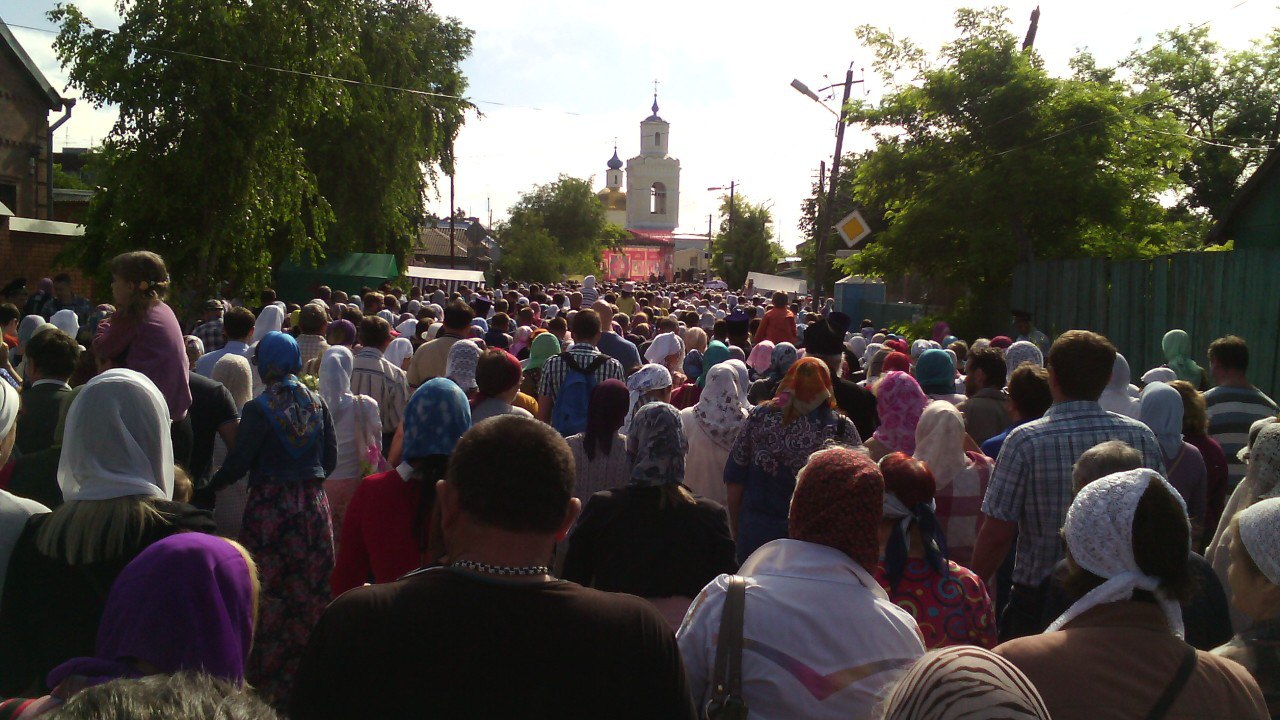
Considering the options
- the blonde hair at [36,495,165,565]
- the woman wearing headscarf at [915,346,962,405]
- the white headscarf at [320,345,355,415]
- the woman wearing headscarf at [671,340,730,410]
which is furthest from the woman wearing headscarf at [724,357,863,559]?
the woman wearing headscarf at [671,340,730,410]

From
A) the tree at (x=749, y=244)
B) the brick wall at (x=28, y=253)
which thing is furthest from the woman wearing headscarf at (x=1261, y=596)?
the tree at (x=749, y=244)

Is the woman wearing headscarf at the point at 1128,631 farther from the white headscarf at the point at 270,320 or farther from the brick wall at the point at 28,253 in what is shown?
the brick wall at the point at 28,253

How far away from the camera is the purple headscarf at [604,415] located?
555cm

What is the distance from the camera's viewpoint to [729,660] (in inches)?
112

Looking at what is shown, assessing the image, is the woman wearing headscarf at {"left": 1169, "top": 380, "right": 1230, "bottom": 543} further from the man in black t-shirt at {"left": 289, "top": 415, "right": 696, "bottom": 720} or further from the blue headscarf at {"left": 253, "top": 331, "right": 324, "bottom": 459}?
the man in black t-shirt at {"left": 289, "top": 415, "right": 696, "bottom": 720}

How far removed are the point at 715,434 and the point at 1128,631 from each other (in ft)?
11.9

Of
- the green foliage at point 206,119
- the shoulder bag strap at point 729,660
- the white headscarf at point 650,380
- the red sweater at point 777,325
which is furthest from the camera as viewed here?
the green foliage at point 206,119

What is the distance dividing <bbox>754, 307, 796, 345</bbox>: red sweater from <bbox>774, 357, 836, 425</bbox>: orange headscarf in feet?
22.2

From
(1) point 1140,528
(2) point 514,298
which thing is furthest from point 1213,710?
(2) point 514,298

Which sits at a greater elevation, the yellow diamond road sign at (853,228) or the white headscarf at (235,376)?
the yellow diamond road sign at (853,228)

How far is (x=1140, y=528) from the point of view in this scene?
2.73 m

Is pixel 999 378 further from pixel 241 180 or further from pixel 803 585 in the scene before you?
pixel 241 180

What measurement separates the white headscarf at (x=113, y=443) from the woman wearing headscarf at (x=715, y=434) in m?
3.41

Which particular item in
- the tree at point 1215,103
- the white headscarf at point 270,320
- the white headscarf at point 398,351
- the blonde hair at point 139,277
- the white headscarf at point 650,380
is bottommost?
the white headscarf at point 398,351
